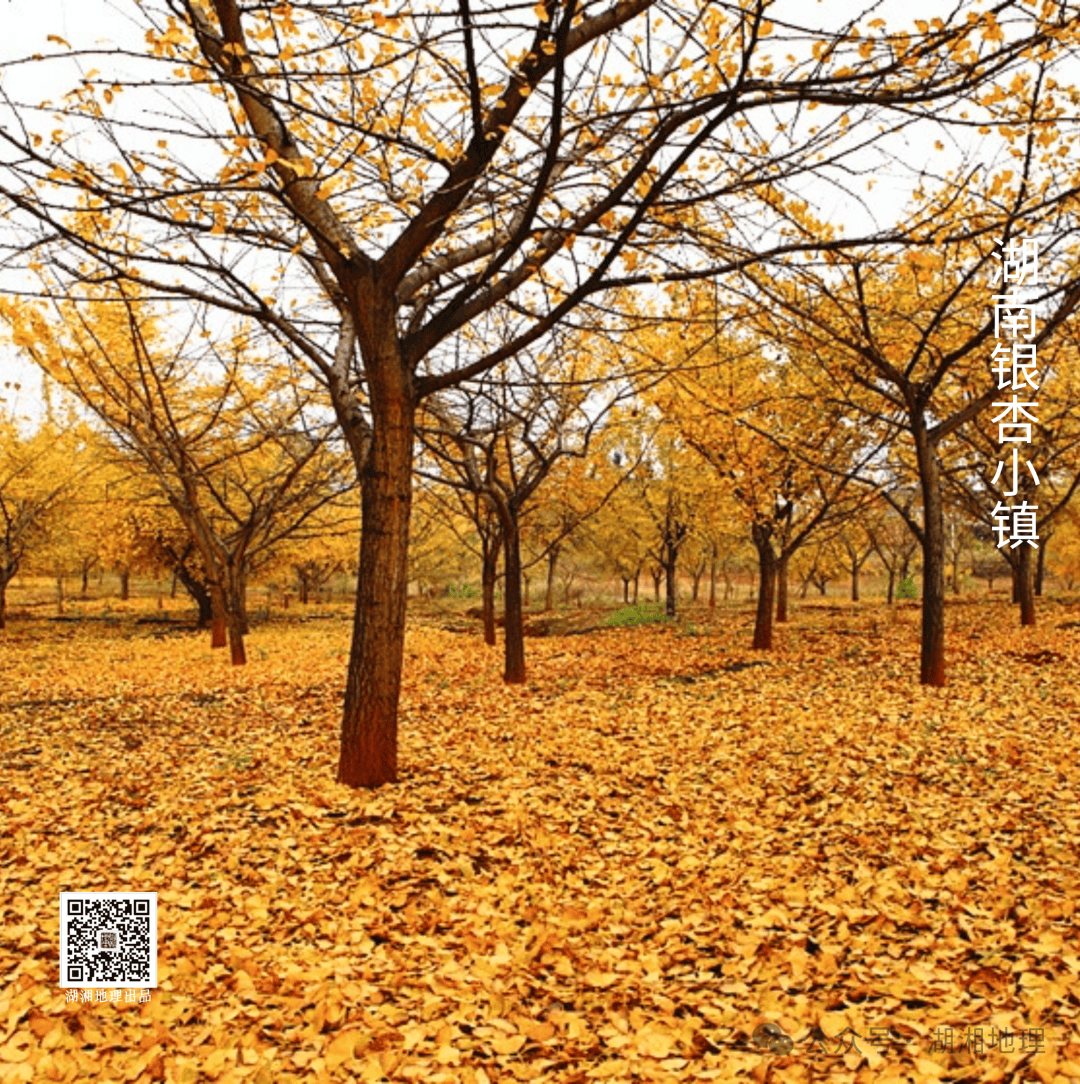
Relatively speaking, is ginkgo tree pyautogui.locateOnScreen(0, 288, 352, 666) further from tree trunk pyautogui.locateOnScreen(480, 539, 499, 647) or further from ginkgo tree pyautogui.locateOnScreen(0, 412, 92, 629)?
ginkgo tree pyautogui.locateOnScreen(0, 412, 92, 629)

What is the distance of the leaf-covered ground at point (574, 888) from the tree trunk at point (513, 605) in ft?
6.58

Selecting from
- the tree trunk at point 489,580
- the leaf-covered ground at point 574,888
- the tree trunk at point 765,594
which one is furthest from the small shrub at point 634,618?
the leaf-covered ground at point 574,888

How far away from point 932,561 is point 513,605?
5255mm

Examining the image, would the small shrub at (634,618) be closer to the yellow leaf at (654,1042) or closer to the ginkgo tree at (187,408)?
the ginkgo tree at (187,408)

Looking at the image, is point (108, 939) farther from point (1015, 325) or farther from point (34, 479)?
point (34, 479)

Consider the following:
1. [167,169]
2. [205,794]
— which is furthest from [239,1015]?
[167,169]

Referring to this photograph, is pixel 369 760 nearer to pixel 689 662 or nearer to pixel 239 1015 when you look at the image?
pixel 239 1015

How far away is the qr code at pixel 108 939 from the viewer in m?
3.28

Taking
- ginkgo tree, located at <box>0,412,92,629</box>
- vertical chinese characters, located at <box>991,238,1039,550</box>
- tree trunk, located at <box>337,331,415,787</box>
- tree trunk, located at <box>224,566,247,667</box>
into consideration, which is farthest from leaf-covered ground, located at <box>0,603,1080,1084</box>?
ginkgo tree, located at <box>0,412,92,629</box>

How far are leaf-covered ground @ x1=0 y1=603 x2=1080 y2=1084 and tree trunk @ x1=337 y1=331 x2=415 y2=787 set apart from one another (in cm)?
41

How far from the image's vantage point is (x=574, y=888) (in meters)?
4.20

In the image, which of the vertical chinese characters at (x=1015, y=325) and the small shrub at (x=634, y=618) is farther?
the small shrub at (x=634, y=618)

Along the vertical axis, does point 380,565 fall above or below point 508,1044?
above

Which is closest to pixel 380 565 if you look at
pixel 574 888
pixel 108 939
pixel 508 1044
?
pixel 574 888
